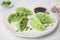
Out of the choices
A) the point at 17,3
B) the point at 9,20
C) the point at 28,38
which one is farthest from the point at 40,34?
the point at 17,3

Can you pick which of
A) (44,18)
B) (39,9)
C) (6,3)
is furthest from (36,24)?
(6,3)

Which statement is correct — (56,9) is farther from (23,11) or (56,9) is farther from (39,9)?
(23,11)

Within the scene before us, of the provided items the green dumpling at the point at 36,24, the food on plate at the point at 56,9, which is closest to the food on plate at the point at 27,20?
the green dumpling at the point at 36,24

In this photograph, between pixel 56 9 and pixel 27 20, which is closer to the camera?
pixel 27 20

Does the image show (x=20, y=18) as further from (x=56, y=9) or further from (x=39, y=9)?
(x=56, y=9)

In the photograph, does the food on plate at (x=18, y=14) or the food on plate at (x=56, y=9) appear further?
the food on plate at (x=56, y=9)

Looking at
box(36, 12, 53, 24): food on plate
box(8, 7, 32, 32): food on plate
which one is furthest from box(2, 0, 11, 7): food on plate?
box(36, 12, 53, 24): food on plate

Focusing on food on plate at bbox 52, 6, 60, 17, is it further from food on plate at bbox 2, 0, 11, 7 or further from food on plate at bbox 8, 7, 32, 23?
food on plate at bbox 2, 0, 11, 7

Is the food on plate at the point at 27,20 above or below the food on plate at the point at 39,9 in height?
below

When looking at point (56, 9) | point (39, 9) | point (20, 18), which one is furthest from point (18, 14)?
point (56, 9)

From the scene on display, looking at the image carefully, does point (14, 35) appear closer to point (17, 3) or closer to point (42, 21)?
point (42, 21)

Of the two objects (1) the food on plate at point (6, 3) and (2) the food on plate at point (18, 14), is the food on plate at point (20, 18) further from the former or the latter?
(1) the food on plate at point (6, 3)
